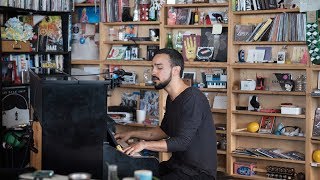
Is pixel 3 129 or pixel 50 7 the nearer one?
pixel 3 129

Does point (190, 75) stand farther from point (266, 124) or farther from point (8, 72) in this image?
point (8, 72)

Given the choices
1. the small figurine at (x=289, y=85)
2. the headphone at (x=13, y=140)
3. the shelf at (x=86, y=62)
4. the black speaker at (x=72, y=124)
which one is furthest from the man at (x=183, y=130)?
the shelf at (x=86, y=62)

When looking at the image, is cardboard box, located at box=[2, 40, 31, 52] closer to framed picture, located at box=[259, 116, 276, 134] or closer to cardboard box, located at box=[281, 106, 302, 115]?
framed picture, located at box=[259, 116, 276, 134]

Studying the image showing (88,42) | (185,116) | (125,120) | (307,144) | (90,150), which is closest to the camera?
(90,150)

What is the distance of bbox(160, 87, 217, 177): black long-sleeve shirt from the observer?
12.0 feet

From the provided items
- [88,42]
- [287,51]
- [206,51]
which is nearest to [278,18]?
[287,51]

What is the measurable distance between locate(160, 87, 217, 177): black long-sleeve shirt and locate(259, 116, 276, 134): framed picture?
98.2 inches

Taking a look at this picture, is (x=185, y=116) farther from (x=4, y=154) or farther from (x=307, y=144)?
(x=4, y=154)

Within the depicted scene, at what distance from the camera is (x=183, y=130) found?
144 inches

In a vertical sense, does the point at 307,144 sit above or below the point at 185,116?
below

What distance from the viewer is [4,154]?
6.06 meters

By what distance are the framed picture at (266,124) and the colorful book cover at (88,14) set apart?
244 centimetres

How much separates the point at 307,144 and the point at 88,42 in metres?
3.10

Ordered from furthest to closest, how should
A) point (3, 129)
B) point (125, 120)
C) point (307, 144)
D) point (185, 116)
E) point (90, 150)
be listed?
point (125, 120), point (3, 129), point (307, 144), point (185, 116), point (90, 150)
